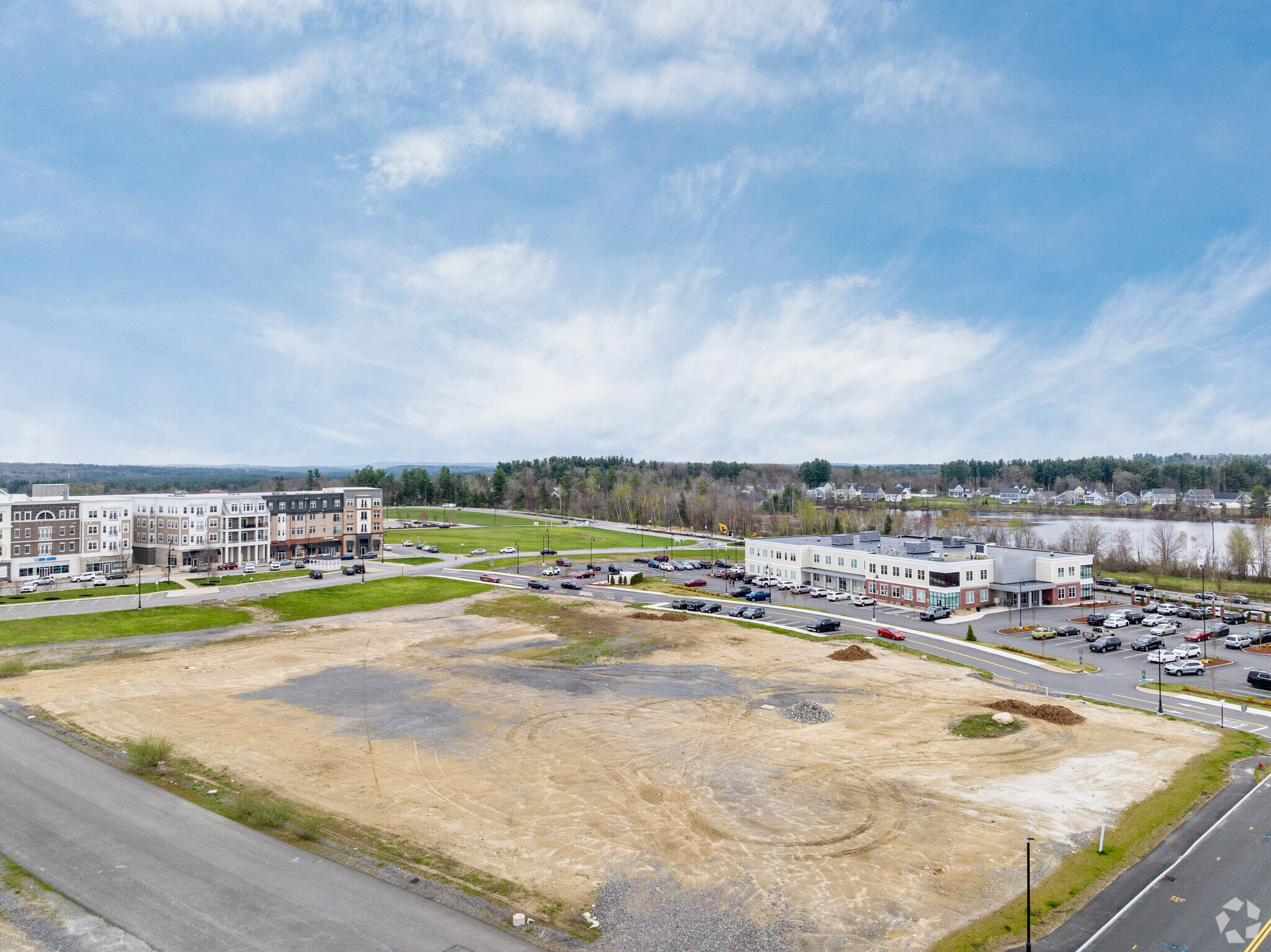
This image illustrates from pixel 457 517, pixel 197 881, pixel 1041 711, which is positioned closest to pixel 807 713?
pixel 1041 711

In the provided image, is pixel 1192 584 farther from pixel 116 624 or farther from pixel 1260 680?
pixel 116 624

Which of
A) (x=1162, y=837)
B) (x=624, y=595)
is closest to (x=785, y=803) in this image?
(x=1162, y=837)

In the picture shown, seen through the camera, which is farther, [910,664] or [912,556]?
[912,556]

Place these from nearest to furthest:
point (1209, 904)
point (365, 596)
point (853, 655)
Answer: point (1209, 904)
point (853, 655)
point (365, 596)

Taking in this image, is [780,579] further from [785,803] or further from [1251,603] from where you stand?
[785,803]

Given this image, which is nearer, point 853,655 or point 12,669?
point 12,669

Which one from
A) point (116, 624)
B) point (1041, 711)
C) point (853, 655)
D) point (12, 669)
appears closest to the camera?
point (1041, 711)

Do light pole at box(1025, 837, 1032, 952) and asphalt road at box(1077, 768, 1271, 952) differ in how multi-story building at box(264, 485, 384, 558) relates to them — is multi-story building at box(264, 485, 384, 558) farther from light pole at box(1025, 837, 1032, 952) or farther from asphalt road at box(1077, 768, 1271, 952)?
asphalt road at box(1077, 768, 1271, 952)

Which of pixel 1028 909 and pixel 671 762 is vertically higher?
pixel 1028 909
